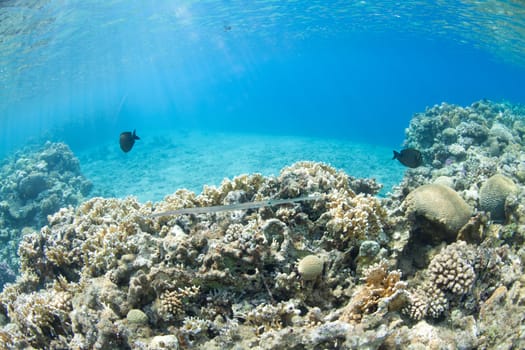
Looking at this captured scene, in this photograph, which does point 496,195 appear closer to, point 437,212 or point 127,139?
point 437,212

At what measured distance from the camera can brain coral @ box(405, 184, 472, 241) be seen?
5.07m

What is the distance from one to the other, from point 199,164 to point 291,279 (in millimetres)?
25031

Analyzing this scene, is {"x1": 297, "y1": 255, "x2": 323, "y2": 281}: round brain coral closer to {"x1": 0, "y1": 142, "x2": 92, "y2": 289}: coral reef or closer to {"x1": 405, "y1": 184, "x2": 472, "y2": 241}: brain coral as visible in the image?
{"x1": 405, "y1": 184, "x2": 472, "y2": 241}: brain coral

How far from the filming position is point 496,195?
21.4 ft

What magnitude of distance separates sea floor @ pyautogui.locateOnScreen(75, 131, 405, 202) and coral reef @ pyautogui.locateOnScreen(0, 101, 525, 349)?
39.7 feet

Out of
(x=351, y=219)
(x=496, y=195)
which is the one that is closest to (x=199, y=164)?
(x=496, y=195)

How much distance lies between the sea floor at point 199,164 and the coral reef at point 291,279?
12.1m

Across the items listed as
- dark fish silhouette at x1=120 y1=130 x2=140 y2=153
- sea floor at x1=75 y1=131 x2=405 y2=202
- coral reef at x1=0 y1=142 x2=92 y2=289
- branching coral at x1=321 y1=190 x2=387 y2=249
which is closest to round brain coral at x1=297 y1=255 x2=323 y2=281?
branching coral at x1=321 y1=190 x2=387 y2=249

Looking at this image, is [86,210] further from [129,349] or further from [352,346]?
[352,346]

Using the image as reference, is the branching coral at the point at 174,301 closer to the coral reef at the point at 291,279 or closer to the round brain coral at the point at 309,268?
the coral reef at the point at 291,279

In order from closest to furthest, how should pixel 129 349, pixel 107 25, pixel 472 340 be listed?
pixel 472 340, pixel 129 349, pixel 107 25

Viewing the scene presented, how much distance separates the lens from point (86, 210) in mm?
7820

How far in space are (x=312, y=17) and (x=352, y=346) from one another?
38999 mm

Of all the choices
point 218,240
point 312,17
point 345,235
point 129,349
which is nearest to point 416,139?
point 345,235
